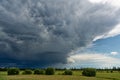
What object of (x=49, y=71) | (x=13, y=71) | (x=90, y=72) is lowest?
(x=90, y=72)

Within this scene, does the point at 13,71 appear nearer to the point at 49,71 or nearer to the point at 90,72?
the point at 49,71

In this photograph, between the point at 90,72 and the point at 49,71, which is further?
the point at 49,71

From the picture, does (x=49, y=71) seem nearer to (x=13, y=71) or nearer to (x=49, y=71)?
(x=49, y=71)

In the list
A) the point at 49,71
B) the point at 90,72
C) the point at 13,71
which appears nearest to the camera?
the point at 90,72

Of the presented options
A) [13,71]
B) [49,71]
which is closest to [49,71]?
[49,71]

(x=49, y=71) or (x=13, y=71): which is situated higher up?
(x=13, y=71)

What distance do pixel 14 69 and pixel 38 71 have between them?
9794mm

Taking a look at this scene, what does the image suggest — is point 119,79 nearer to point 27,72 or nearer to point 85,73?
point 85,73

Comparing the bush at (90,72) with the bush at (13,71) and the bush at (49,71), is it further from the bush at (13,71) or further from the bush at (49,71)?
the bush at (13,71)

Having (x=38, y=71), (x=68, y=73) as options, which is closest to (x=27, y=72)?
(x=38, y=71)

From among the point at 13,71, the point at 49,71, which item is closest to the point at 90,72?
the point at 49,71

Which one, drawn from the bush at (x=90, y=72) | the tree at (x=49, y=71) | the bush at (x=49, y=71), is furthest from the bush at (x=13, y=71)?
the bush at (x=90, y=72)

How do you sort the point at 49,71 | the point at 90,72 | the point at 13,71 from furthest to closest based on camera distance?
the point at 13,71 → the point at 49,71 → the point at 90,72

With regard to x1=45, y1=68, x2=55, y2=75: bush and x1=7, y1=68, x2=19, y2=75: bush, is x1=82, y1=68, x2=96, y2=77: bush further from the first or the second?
x1=7, y1=68, x2=19, y2=75: bush
